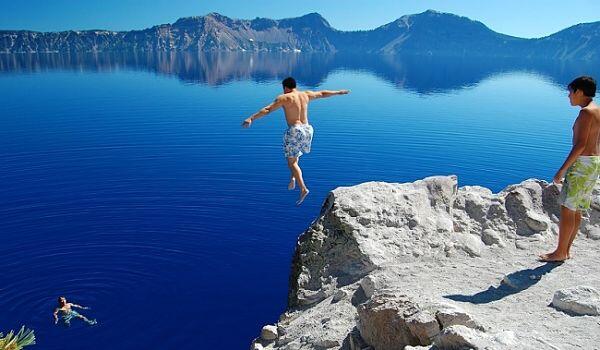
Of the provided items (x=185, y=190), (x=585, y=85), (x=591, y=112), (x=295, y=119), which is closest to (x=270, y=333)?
(x=295, y=119)

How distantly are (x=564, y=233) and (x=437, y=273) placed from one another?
2.36 m

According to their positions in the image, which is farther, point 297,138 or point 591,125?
point 297,138

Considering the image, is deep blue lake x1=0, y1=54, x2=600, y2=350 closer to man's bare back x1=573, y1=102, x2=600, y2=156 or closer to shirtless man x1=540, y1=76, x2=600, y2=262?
shirtless man x1=540, y1=76, x2=600, y2=262

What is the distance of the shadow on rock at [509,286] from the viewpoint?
24.7 feet

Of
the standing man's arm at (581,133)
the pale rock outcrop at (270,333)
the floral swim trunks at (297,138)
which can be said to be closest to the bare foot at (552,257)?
the standing man's arm at (581,133)

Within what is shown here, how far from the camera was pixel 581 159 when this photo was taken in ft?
25.5

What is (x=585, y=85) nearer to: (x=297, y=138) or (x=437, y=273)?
(x=437, y=273)

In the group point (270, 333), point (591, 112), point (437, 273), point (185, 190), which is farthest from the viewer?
point (185, 190)

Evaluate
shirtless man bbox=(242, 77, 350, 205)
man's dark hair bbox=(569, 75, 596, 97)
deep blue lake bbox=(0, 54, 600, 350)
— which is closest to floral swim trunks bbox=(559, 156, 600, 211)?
man's dark hair bbox=(569, 75, 596, 97)

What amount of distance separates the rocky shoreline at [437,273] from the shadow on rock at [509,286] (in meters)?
0.02

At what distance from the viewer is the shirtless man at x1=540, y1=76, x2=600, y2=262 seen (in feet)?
24.7

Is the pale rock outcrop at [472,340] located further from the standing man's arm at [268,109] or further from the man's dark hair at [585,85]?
the standing man's arm at [268,109]

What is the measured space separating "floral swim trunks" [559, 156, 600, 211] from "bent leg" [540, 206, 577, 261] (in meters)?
0.16

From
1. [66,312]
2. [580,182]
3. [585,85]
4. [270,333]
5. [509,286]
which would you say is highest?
[585,85]
